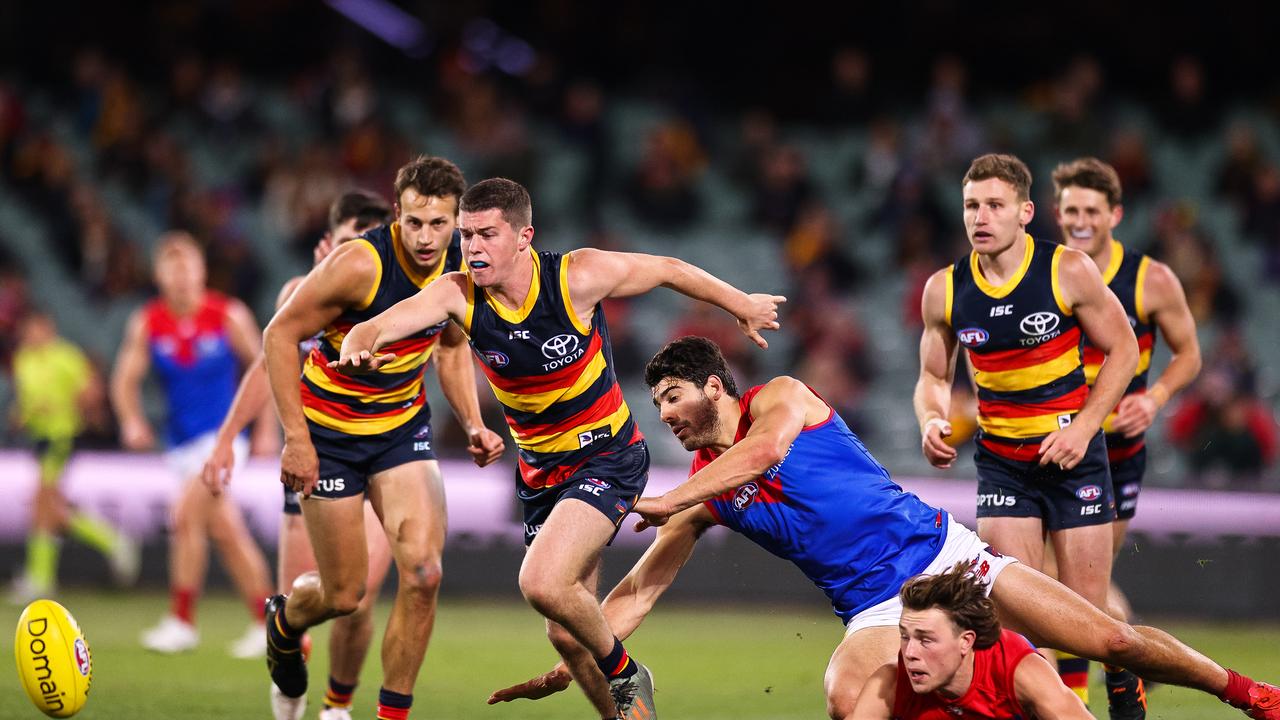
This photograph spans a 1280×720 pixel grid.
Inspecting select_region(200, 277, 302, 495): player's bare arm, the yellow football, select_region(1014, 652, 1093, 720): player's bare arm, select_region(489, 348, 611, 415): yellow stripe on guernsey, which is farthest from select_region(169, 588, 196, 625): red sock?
select_region(1014, 652, 1093, 720): player's bare arm

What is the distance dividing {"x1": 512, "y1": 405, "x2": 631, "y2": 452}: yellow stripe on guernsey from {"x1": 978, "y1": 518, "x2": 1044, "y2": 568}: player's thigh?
185cm

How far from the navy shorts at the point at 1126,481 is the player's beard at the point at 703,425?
2664mm

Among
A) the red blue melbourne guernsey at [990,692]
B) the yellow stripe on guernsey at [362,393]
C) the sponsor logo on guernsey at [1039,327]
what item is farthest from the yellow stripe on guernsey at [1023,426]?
the yellow stripe on guernsey at [362,393]

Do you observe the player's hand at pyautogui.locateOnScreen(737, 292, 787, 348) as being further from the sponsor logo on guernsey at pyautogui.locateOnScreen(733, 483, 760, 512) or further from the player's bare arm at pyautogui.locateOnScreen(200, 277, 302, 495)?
the player's bare arm at pyautogui.locateOnScreen(200, 277, 302, 495)

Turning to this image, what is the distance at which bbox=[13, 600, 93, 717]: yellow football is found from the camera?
6.77m

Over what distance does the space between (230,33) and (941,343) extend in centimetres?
1509

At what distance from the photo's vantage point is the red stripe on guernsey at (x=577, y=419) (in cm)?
671

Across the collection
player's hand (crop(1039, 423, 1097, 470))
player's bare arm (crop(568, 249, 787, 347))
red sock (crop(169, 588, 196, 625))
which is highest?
player's bare arm (crop(568, 249, 787, 347))

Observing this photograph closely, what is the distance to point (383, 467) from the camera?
7441mm

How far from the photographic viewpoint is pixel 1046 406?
23.6 feet

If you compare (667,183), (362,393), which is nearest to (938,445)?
(362,393)

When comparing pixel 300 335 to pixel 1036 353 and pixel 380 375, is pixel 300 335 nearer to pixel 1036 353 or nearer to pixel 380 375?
pixel 380 375

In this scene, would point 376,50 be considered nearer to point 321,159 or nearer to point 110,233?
point 321,159

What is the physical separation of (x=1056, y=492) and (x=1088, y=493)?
0.15m
